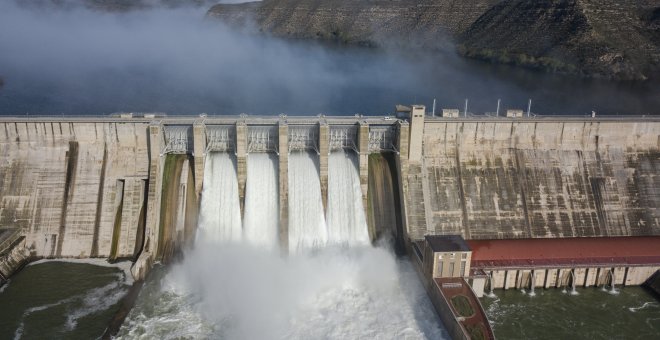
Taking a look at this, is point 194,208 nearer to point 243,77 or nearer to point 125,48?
point 243,77

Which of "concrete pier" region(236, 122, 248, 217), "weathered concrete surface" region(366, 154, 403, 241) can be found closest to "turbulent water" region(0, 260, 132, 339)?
"concrete pier" region(236, 122, 248, 217)

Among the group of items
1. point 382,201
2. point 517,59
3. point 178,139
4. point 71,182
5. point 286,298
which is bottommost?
point 286,298

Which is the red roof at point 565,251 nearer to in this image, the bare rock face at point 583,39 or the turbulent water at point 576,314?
the turbulent water at point 576,314

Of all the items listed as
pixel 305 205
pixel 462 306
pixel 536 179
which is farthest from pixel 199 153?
pixel 536 179

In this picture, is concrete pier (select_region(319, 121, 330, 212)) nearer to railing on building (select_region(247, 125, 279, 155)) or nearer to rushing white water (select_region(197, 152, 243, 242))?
railing on building (select_region(247, 125, 279, 155))

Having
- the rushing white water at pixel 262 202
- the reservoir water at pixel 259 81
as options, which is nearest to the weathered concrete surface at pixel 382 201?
the rushing white water at pixel 262 202

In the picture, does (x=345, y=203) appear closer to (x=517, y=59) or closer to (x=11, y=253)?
(x=11, y=253)
